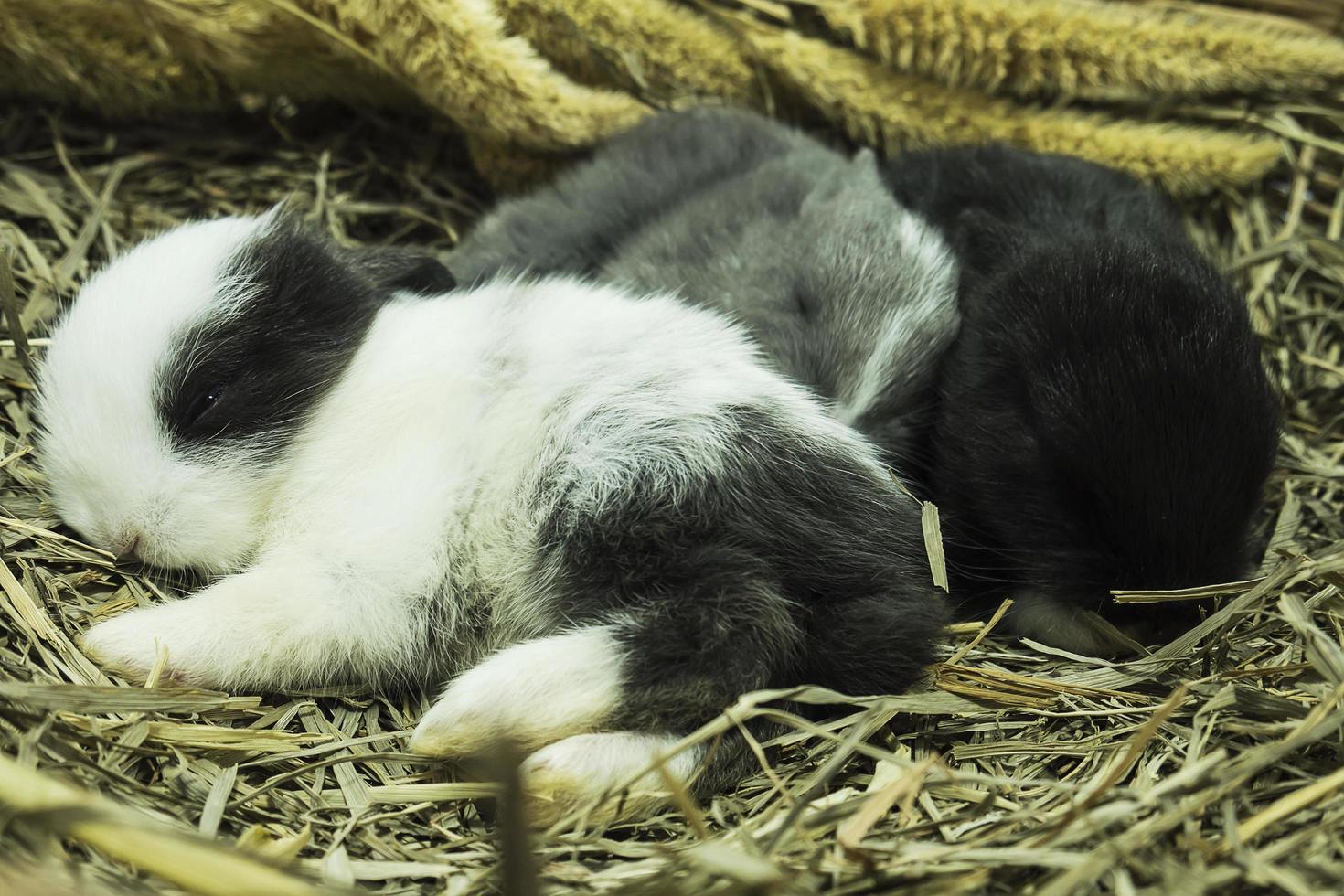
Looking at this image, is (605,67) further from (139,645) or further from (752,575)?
(139,645)

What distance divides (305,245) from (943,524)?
6.05ft

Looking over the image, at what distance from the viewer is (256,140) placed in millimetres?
4367

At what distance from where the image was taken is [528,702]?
7.64 ft

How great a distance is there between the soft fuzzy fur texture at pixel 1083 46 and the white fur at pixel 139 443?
2633 millimetres

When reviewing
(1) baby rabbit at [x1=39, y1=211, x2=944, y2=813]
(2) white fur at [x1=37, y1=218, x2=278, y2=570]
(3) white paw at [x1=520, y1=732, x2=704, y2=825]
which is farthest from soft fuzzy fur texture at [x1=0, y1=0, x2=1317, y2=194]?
(3) white paw at [x1=520, y1=732, x2=704, y2=825]

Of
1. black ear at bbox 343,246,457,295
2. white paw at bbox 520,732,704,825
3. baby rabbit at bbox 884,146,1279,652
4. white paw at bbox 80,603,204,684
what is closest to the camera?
white paw at bbox 520,732,704,825

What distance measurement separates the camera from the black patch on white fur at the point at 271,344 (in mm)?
2666

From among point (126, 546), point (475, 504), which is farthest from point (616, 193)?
point (126, 546)

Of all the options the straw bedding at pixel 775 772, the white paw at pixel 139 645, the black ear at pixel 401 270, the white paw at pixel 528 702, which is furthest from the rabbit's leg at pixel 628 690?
the black ear at pixel 401 270

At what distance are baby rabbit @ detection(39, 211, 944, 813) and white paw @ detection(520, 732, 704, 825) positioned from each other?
0.05ft

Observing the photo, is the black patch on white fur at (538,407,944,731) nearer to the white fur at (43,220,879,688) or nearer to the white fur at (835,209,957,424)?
the white fur at (43,220,879,688)

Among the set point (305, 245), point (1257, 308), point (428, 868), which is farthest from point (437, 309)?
point (1257, 308)

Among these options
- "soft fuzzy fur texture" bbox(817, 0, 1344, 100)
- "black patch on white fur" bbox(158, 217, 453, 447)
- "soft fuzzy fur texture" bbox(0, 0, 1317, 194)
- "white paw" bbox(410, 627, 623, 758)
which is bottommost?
"white paw" bbox(410, 627, 623, 758)

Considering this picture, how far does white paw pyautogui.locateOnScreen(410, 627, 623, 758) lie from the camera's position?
7.64ft
